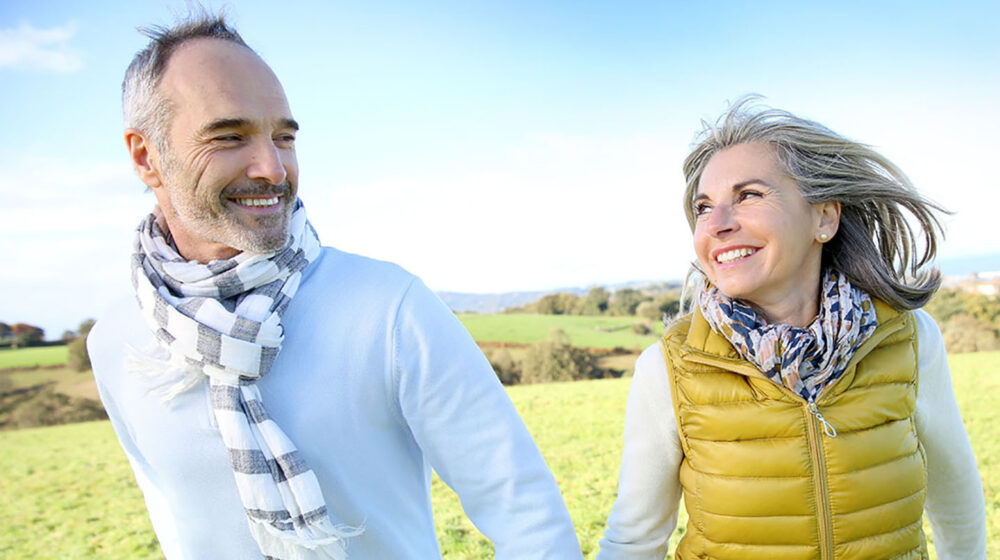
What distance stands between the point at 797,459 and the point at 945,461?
0.66 m

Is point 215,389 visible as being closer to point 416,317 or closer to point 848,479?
point 416,317

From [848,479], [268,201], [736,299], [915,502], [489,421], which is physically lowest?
[915,502]

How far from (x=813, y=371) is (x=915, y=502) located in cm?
51

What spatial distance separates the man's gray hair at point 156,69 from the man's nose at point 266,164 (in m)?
0.30

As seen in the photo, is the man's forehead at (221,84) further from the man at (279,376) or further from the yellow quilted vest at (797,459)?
the yellow quilted vest at (797,459)

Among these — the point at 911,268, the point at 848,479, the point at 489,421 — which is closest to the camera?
the point at 489,421

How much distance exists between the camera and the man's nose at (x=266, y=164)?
1.78m

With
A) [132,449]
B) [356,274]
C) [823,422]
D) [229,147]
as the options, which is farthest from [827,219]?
[132,449]

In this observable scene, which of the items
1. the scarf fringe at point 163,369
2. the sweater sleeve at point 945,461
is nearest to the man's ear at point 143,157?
the scarf fringe at point 163,369

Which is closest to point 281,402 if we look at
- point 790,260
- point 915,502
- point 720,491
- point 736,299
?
point 720,491

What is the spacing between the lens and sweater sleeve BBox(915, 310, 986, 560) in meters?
2.04

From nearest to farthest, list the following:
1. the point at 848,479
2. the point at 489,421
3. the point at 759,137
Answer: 1. the point at 489,421
2. the point at 848,479
3. the point at 759,137

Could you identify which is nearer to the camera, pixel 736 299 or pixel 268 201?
pixel 268 201

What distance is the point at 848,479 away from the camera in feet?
6.00
